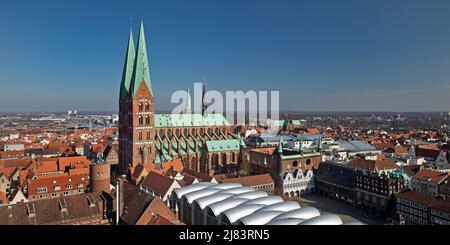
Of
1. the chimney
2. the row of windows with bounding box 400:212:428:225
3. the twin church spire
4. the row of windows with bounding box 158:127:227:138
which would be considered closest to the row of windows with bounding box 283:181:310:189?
the row of windows with bounding box 400:212:428:225

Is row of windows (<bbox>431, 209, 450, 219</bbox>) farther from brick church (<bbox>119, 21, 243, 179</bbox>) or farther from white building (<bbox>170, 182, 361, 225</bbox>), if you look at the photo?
brick church (<bbox>119, 21, 243, 179</bbox>)

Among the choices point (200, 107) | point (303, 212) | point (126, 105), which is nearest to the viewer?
point (303, 212)

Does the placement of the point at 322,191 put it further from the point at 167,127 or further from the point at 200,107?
the point at 200,107

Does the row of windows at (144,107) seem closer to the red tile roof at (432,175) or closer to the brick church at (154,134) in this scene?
the brick church at (154,134)

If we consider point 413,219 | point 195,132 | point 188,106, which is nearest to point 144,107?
point 195,132

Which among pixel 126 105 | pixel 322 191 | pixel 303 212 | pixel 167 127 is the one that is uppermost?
pixel 126 105

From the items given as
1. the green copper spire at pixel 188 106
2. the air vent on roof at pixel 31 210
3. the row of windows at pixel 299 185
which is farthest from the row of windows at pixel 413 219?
the green copper spire at pixel 188 106

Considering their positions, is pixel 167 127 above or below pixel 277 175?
above
